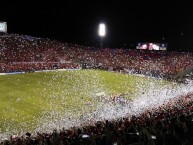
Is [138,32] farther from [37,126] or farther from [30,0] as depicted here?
[37,126]

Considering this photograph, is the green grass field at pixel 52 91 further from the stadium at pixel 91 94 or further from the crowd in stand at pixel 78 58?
the crowd in stand at pixel 78 58

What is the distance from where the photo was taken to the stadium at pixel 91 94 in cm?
1181

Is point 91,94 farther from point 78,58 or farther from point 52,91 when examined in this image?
point 78,58

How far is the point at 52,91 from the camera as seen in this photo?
108 ft

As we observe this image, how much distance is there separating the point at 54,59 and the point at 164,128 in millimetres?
39656

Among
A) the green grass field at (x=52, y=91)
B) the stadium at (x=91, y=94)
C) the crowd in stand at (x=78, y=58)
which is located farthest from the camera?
the crowd in stand at (x=78, y=58)

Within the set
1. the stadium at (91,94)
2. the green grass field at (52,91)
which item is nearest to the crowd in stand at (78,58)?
the stadium at (91,94)

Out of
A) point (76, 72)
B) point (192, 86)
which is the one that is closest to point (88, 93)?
point (76, 72)

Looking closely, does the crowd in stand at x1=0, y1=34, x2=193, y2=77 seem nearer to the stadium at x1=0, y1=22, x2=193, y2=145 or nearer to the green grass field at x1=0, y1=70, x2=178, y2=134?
the stadium at x1=0, y1=22, x2=193, y2=145

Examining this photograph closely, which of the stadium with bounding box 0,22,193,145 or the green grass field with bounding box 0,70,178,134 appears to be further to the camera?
the green grass field with bounding box 0,70,178,134

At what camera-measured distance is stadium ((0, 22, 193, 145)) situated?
38.8 feet

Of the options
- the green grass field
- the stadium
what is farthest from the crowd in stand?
the green grass field

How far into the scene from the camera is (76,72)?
44.0m

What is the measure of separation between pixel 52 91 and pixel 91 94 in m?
3.90
